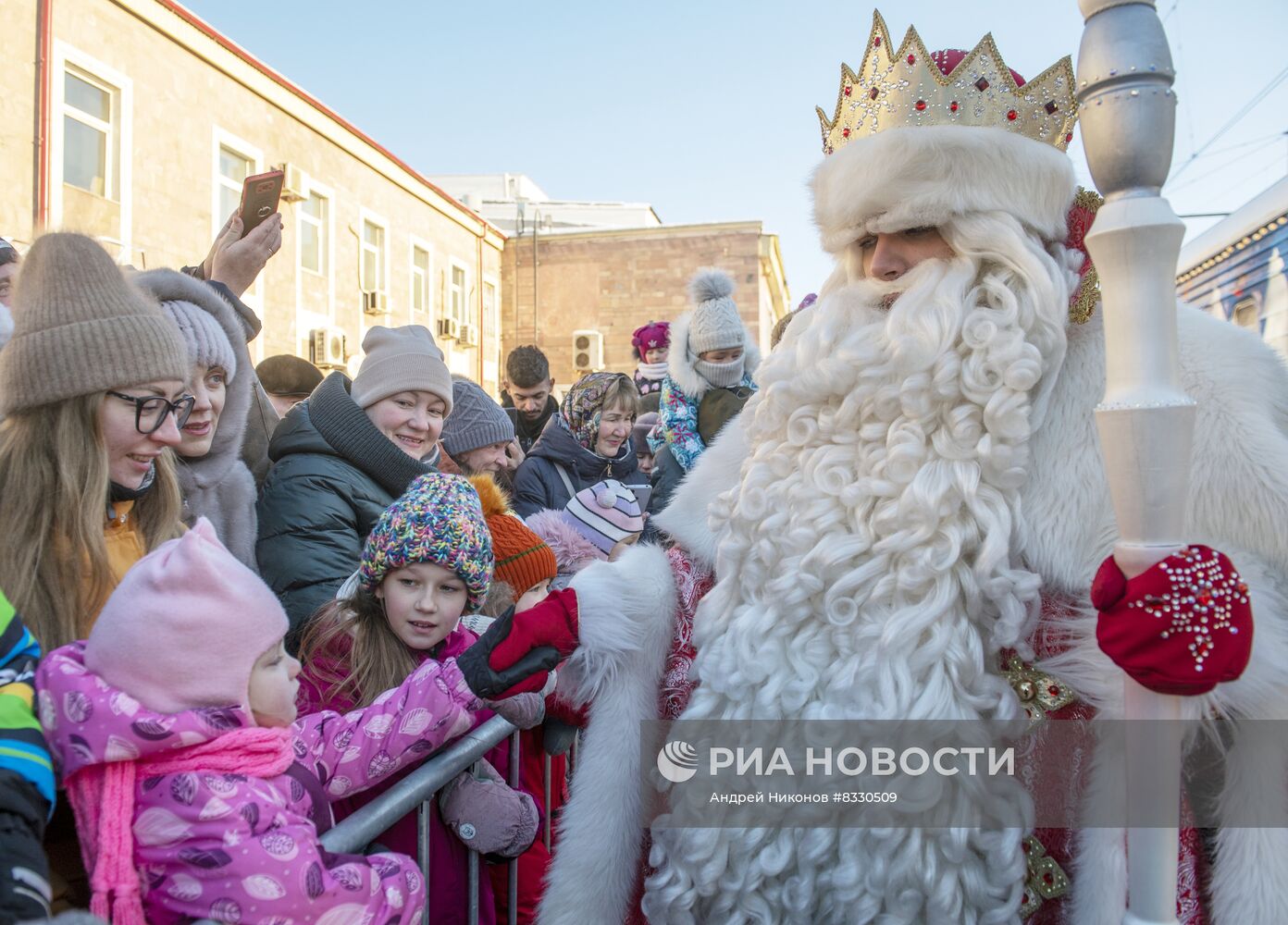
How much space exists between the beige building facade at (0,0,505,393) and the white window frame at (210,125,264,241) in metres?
0.02

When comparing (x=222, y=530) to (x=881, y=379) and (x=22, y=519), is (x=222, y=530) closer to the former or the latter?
(x=22, y=519)

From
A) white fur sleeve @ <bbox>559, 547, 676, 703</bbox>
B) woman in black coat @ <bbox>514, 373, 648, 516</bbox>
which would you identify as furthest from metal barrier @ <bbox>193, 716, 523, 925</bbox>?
woman in black coat @ <bbox>514, 373, 648, 516</bbox>

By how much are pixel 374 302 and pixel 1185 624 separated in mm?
16904

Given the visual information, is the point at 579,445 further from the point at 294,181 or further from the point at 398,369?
the point at 294,181

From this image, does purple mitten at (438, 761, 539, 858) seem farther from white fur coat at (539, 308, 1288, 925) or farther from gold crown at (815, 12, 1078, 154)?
gold crown at (815, 12, 1078, 154)

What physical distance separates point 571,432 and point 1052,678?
3009 millimetres

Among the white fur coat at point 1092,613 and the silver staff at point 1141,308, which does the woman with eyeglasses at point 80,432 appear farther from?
the silver staff at point 1141,308

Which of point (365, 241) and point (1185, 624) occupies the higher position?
point (365, 241)

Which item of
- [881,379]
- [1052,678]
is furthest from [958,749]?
[881,379]

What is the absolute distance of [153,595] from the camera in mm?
1335

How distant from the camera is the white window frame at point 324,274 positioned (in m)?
14.8

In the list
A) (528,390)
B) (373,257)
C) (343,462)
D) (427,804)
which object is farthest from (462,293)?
(427,804)

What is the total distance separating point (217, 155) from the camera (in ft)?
41.9

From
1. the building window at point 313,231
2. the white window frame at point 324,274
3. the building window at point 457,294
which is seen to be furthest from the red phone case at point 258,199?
the building window at point 457,294
